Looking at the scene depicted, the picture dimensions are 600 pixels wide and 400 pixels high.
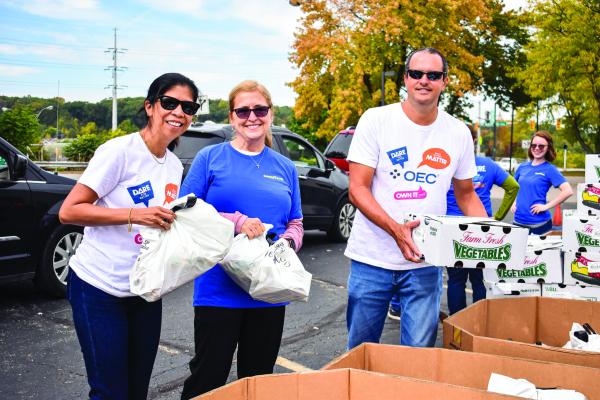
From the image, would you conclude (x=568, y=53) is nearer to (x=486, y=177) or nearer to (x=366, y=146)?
(x=486, y=177)

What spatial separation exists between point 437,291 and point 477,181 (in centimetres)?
280

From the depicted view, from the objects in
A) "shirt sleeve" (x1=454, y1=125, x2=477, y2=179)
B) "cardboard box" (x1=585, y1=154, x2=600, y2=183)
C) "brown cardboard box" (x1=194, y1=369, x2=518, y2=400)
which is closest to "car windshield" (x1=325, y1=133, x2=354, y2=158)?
"cardboard box" (x1=585, y1=154, x2=600, y2=183)

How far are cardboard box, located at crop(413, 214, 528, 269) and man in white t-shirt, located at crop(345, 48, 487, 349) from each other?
25 centimetres

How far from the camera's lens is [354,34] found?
2819 cm

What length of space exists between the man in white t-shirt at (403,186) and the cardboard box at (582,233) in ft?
5.14

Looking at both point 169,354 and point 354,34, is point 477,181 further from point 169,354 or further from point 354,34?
point 354,34

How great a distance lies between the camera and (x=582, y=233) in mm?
4316

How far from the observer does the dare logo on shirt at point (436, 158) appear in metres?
3.08

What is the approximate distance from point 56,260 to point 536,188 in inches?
200

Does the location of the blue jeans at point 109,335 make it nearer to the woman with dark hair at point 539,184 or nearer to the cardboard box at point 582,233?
the cardboard box at point 582,233

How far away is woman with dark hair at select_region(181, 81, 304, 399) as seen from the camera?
9.05ft

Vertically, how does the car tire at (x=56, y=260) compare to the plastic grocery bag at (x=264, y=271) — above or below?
below

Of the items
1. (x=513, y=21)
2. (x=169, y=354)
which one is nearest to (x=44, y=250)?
(x=169, y=354)

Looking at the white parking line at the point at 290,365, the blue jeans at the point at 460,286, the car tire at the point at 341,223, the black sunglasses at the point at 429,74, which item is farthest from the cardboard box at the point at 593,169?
the car tire at the point at 341,223
